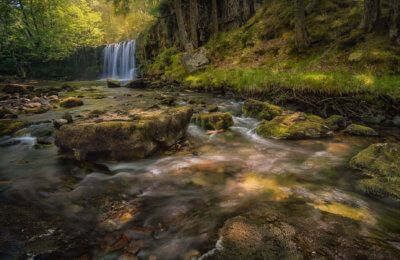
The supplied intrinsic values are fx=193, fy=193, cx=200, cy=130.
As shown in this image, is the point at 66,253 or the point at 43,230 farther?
the point at 43,230

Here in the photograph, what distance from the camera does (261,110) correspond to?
20.7 feet

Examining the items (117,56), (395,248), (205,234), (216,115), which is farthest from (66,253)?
(117,56)

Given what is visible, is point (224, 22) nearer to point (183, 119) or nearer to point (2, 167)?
point (183, 119)

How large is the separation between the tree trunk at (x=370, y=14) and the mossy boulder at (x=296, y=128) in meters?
5.81

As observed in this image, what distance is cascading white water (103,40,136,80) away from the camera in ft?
86.1

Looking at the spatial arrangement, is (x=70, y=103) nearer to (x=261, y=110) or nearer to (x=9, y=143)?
(x=9, y=143)

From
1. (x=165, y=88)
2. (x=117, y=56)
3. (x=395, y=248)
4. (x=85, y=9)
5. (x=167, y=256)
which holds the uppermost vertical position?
(x=85, y=9)

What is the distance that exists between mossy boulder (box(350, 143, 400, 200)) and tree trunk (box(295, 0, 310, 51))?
26.3 ft

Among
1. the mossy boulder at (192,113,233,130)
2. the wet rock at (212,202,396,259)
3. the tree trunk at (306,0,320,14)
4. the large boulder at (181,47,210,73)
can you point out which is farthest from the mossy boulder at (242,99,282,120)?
the tree trunk at (306,0,320,14)

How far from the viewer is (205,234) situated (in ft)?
5.74

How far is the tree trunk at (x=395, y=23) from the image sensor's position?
6543 millimetres

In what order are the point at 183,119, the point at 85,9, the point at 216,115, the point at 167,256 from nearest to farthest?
1. the point at 167,256
2. the point at 183,119
3. the point at 216,115
4. the point at 85,9

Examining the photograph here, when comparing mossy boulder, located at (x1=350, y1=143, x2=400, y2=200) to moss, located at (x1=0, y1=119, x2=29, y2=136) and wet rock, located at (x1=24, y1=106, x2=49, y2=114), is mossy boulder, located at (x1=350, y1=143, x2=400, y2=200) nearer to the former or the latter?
moss, located at (x1=0, y1=119, x2=29, y2=136)

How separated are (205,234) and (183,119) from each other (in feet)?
10.3
